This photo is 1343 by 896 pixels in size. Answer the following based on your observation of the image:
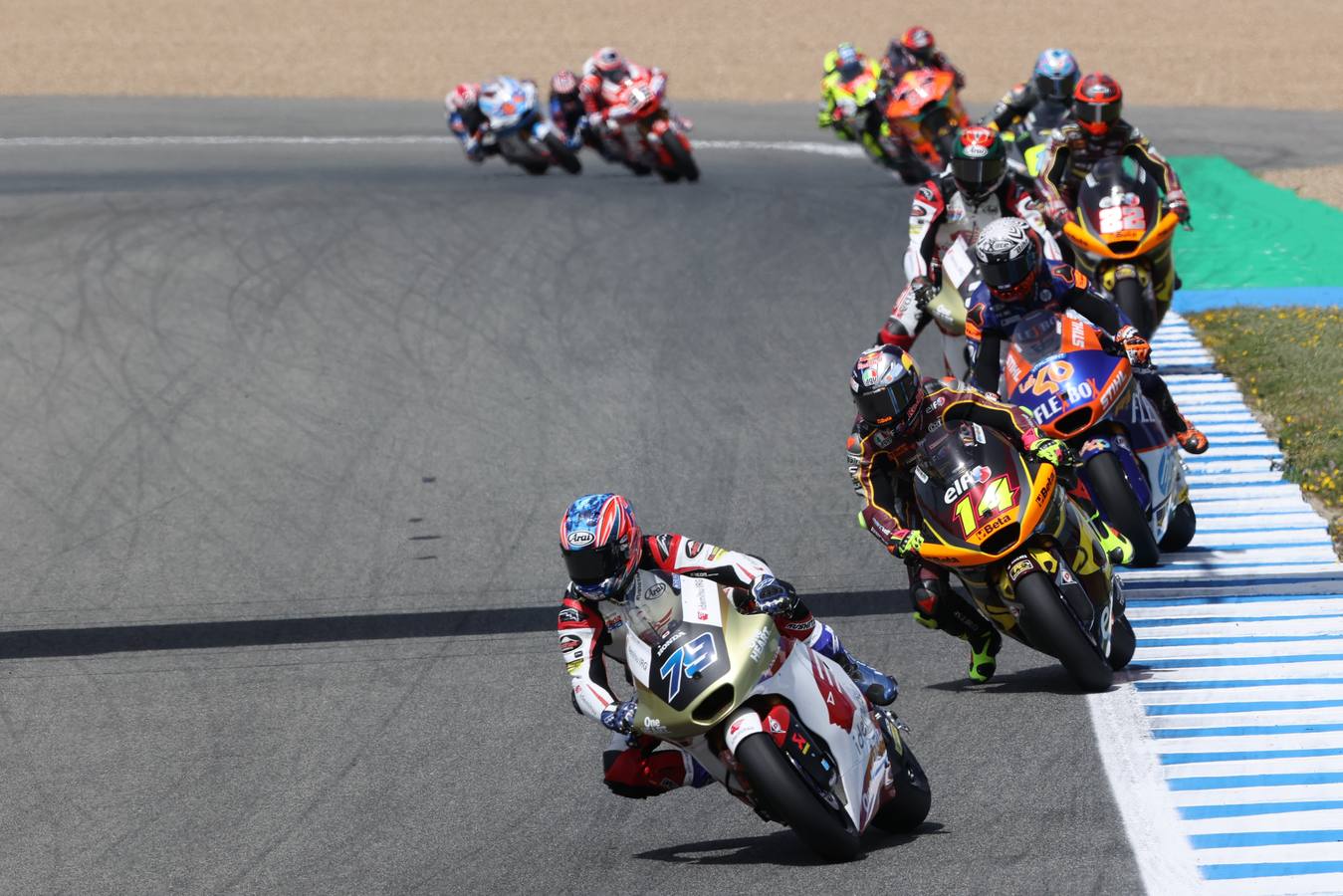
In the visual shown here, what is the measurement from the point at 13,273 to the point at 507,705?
8.81m

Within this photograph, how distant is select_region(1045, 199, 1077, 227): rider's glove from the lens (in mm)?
13383

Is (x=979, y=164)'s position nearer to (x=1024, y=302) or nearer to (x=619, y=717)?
(x=1024, y=302)

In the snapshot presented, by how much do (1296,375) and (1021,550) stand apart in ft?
20.4

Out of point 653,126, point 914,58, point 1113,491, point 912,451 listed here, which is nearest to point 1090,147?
point 1113,491

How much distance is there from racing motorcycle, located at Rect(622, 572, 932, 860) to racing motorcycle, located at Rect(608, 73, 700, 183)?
14965mm

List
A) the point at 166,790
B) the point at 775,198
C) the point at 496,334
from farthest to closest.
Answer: the point at 775,198
the point at 496,334
the point at 166,790

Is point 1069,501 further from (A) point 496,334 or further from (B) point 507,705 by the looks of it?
(A) point 496,334

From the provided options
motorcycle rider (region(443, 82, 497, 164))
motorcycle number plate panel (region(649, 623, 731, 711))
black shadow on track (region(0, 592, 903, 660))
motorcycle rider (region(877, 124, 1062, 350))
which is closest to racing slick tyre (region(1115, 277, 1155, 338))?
motorcycle rider (region(877, 124, 1062, 350))

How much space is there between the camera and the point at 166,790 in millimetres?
8641

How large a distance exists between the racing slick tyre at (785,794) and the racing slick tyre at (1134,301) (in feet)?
22.9

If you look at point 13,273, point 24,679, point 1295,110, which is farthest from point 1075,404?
point 1295,110

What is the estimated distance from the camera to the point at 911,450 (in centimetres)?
905

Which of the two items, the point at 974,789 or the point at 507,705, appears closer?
the point at 974,789

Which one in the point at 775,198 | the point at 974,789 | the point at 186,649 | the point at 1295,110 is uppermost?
the point at 974,789
